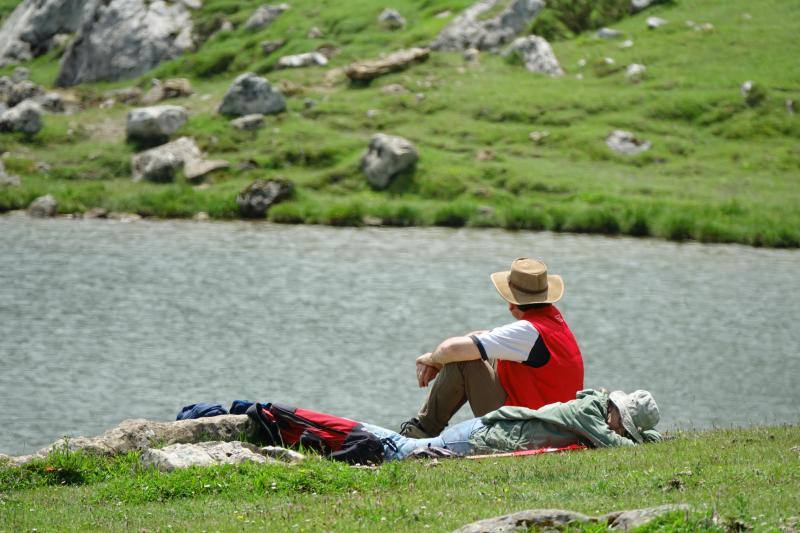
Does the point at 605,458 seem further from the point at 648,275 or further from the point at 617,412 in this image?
the point at 648,275

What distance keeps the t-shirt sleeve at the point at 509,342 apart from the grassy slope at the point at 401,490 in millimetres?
1647

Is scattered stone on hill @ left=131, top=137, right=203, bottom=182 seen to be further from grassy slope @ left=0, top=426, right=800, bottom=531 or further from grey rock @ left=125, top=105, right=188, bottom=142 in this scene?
grassy slope @ left=0, top=426, right=800, bottom=531

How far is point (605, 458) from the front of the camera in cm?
1428

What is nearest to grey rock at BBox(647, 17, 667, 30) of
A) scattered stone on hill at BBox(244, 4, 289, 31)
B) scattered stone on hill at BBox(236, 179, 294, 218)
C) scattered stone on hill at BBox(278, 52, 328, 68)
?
scattered stone on hill at BBox(278, 52, 328, 68)

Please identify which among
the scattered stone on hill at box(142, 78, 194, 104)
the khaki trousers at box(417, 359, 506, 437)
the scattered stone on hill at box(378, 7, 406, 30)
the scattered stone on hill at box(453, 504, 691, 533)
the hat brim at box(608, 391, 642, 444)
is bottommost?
the scattered stone on hill at box(142, 78, 194, 104)

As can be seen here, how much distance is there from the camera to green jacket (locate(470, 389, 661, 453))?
1530 centimetres

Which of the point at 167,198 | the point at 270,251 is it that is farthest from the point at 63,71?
the point at 270,251

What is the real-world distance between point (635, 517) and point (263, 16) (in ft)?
255

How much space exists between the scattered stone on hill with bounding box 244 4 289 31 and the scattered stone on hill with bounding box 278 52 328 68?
10.4 metres

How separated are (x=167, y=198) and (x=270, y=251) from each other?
1037cm

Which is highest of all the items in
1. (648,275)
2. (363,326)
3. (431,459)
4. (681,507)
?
(681,507)

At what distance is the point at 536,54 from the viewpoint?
6981 centimetres

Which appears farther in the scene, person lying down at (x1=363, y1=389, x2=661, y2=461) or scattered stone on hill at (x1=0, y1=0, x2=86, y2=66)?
scattered stone on hill at (x1=0, y1=0, x2=86, y2=66)

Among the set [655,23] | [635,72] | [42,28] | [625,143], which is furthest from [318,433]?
[42,28]
